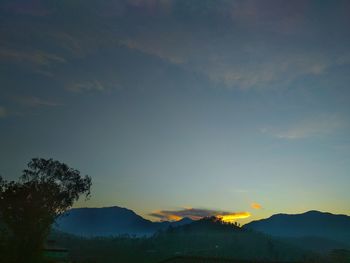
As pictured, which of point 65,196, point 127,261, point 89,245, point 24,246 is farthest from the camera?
point 89,245

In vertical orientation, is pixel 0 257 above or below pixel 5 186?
below

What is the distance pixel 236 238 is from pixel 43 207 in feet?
534

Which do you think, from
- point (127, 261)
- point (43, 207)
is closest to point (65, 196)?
point (43, 207)

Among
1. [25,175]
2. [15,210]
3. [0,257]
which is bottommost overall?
[0,257]

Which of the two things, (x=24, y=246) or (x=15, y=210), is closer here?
(x=24, y=246)

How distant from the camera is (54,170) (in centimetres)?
5266

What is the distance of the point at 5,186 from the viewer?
150 feet

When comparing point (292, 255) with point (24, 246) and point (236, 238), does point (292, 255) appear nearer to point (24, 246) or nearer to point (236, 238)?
point (236, 238)

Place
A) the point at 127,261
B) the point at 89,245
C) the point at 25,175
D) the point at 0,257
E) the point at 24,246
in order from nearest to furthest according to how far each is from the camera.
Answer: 1. the point at 0,257
2. the point at 24,246
3. the point at 25,175
4. the point at 127,261
5. the point at 89,245

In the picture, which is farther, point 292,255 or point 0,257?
point 292,255

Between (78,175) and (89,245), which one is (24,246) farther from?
(89,245)

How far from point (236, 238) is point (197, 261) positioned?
16021 cm

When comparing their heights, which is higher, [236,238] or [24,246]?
[236,238]

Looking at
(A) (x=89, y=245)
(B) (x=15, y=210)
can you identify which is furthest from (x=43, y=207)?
(A) (x=89, y=245)
